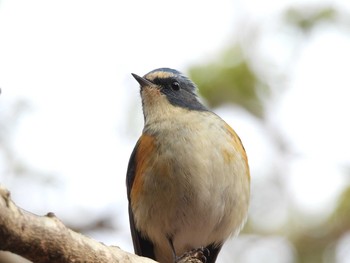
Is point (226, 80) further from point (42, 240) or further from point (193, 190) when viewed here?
point (42, 240)

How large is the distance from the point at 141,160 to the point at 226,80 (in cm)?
316

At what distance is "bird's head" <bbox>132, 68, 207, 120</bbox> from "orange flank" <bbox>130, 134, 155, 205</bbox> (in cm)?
46

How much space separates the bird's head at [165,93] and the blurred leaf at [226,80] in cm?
189

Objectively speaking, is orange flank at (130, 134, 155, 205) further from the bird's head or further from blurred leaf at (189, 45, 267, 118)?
blurred leaf at (189, 45, 267, 118)

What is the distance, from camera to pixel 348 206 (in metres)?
8.20

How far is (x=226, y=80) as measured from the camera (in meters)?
8.98

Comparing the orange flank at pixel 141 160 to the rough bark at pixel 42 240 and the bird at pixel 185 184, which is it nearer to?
the bird at pixel 185 184

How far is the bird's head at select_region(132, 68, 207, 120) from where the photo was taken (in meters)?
6.64

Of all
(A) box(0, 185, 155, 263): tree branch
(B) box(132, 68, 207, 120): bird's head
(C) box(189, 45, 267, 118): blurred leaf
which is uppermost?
(C) box(189, 45, 267, 118): blurred leaf

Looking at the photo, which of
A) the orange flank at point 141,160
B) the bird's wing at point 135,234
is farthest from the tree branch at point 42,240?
the bird's wing at point 135,234

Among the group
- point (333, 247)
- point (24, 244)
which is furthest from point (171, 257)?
point (24, 244)

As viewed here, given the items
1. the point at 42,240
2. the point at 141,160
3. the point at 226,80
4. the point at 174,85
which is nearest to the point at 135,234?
the point at 141,160

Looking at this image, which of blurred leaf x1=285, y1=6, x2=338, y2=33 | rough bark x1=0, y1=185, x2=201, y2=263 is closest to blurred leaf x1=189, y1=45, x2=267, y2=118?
blurred leaf x1=285, y1=6, x2=338, y2=33

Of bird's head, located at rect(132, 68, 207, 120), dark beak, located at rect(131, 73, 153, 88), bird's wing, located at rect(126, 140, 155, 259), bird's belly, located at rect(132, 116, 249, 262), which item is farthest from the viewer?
dark beak, located at rect(131, 73, 153, 88)
